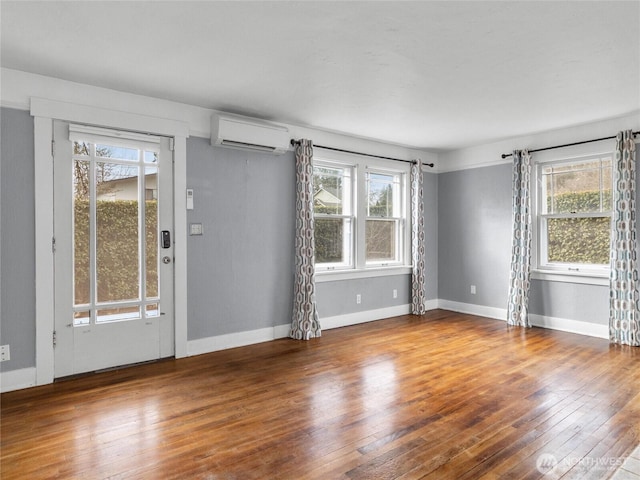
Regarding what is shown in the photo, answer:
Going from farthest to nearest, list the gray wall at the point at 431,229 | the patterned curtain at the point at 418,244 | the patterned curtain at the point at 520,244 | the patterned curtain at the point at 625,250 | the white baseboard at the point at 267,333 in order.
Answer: the gray wall at the point at 431,229, the patterned curtain at the point at 418,244, the patterned curtain at the point at 520,244, the patterned curtain at the point at 625,250, the white baseboard at the point at 267,333

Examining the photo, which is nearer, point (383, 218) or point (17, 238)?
point (17, 238)

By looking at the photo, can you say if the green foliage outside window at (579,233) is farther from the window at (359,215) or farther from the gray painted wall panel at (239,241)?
the gray painted wall panel at (239,241)

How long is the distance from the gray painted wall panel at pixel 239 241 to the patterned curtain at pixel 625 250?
3668 mm

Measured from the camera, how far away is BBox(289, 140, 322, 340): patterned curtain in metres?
4.76

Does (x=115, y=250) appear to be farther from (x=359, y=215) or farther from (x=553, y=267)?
(x=553, y=267)

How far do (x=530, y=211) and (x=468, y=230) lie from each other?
1067 millimetres

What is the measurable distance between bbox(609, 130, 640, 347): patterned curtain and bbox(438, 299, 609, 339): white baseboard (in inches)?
11.6

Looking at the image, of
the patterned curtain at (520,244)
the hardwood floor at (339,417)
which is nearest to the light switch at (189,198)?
the hardwood floor at (339,417)

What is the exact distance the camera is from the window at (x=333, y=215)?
5273mm

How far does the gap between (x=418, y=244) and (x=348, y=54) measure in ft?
12.1

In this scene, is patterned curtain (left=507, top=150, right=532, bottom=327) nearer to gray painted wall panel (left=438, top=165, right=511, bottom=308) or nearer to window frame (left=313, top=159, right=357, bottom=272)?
gray painted wall panel (left=438, top=165, right=511, bottom=308)

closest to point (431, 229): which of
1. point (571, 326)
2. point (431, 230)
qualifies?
point (431, 230)

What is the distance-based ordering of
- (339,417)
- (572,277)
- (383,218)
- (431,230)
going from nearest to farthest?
(339,417) < (572,277) < (383,218) < (431,230)

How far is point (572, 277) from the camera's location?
500cm
